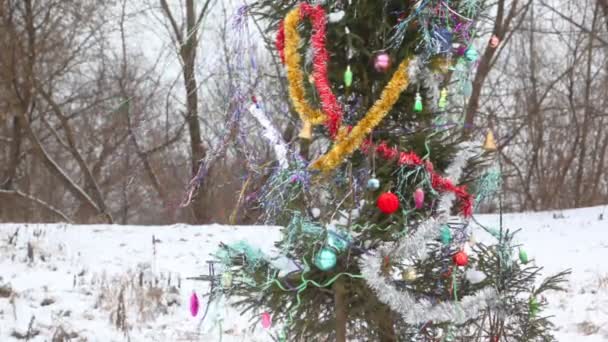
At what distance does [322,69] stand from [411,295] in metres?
1.21

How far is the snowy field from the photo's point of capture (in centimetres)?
554

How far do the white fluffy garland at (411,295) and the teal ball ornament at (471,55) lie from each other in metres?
0.64

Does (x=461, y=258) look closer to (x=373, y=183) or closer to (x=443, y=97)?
(x=373, y=183)

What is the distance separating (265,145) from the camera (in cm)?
414

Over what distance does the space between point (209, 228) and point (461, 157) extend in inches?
332

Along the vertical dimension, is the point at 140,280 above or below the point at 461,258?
below

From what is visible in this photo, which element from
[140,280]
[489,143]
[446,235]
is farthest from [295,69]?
[140,280]

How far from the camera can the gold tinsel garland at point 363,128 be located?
3.18m

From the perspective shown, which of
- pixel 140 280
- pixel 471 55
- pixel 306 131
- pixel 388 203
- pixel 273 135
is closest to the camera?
pixel 388 203

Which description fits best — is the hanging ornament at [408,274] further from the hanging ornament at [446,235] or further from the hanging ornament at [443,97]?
the hanging ornament at [443,97]

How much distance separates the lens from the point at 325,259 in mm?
3049

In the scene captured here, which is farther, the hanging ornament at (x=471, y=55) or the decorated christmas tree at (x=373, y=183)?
the hanging ornament at (x=471, y=55)

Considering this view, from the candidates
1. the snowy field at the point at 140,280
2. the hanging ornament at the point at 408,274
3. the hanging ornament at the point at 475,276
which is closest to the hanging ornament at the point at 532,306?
the hanging ornament at the point at 475,276

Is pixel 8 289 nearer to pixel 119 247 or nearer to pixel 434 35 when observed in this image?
pixel 119 247
